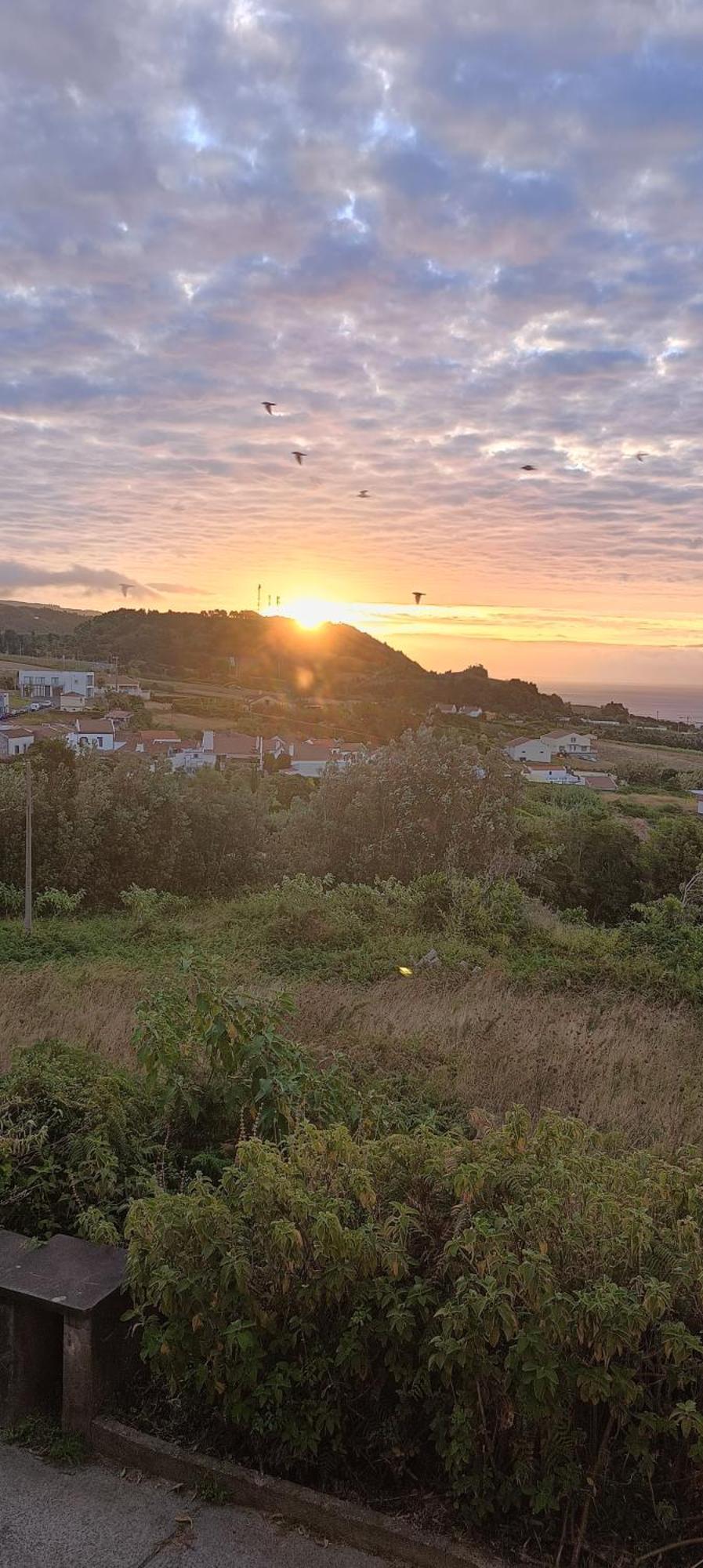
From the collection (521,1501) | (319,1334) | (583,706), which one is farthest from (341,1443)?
(583,706)

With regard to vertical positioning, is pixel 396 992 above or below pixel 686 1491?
below

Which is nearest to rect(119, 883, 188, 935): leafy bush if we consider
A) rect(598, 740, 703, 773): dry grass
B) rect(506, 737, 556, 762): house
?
rect(506, 737, 556, 762): house

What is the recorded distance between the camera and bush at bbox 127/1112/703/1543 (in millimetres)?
2012

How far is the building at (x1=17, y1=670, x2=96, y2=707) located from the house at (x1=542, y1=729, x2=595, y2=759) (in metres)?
25.2

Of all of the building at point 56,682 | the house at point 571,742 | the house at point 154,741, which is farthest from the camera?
the building at point 56,682

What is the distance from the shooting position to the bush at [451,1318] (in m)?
2.01

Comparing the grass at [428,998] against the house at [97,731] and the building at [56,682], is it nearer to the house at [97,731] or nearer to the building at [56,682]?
the house at [97,731]

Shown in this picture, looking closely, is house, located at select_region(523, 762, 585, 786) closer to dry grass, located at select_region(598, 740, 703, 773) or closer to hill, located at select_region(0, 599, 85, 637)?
dry grass, located at select_region(598, 740, 703, 773)

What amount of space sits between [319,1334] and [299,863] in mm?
13826

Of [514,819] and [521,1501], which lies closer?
[521,1501]

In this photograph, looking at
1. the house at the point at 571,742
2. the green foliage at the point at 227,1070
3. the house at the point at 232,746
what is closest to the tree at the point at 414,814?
the green foliage at the point at 227,1070

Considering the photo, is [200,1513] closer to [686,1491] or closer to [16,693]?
[686,1491]

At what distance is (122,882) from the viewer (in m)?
15.1

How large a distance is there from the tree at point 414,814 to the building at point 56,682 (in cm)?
3970
